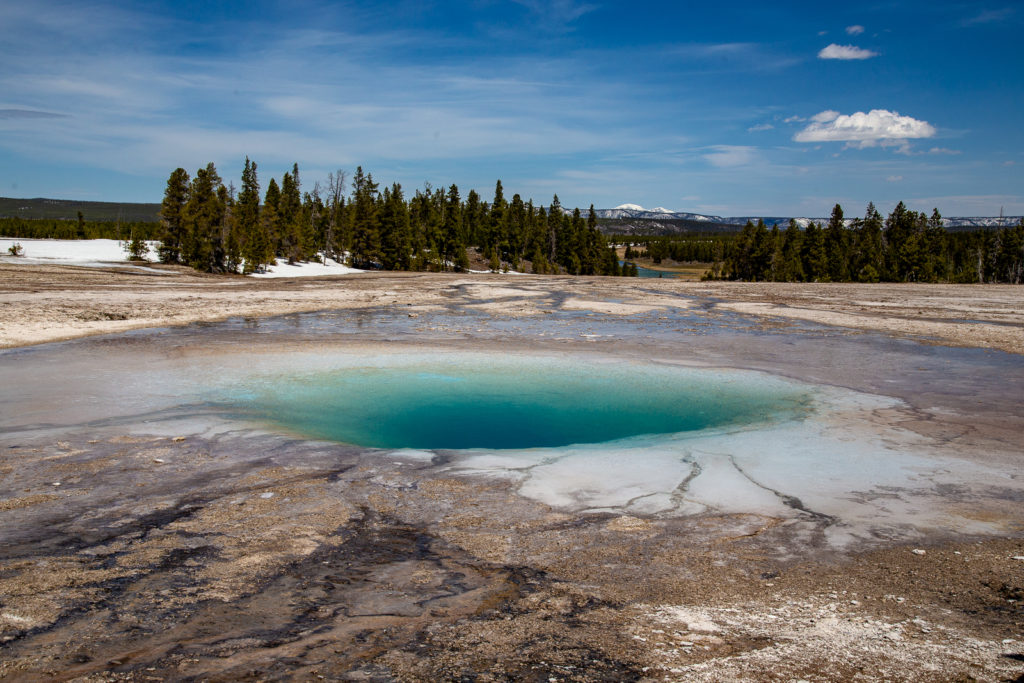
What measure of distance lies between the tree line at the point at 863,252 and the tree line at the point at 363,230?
21.8m

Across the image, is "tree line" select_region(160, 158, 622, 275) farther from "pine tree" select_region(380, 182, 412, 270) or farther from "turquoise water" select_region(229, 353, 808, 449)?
"turquoise water" select_region(229, 353, 808, 449)

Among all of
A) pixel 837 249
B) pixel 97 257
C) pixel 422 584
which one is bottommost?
pixel 422 584

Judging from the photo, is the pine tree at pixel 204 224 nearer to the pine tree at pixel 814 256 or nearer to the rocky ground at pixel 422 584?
the rocky ground at pixel 422 584

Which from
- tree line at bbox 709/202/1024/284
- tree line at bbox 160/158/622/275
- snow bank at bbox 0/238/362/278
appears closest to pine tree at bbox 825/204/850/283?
tree line at bbox 709/202/1024/284

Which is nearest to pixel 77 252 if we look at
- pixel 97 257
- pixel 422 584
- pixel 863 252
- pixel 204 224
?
pixel 97 257

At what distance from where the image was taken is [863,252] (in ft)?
254

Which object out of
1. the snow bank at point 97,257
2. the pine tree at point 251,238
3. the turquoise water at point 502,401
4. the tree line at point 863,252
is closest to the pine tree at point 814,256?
the tree line at point 863,252

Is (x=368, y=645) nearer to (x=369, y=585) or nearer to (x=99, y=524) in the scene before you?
(x=369, y=585)

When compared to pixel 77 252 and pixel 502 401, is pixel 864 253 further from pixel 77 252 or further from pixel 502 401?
pixel 77 252

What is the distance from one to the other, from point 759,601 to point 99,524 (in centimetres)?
516

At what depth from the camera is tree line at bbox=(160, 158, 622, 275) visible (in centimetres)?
4862

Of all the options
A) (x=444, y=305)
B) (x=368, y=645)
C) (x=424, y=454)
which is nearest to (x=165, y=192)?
(x=444, y=305)

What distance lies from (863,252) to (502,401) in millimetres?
79581

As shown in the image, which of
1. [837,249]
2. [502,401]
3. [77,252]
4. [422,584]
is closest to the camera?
Answer: [422,584]
